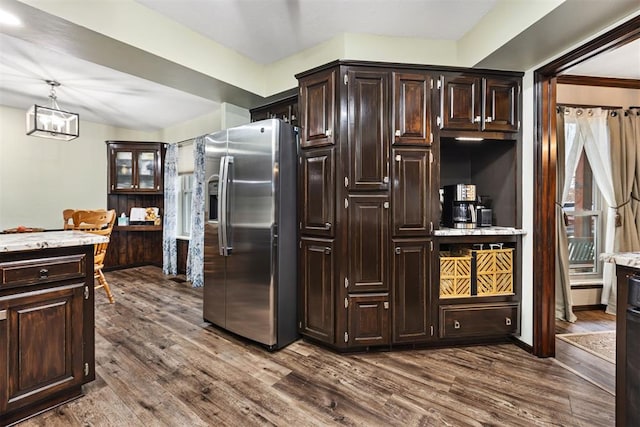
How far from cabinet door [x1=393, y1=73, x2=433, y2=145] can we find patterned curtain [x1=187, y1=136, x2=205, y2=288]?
330 centimetres

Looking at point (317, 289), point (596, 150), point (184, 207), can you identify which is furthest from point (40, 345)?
point (596, 150)

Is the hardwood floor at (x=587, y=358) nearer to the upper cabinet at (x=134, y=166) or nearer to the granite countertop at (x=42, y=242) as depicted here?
Answer: the granite countertop at (x=42, y=242)

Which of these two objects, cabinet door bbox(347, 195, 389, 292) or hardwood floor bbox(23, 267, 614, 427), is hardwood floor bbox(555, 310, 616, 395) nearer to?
hardwood floor bbox(23, 267, 614, 427)

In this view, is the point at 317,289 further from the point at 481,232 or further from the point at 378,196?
the point at 481,232

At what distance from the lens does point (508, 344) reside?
2.71m

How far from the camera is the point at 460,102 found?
2625 mm

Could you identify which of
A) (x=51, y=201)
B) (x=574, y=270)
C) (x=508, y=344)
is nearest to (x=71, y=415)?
(x=508, y=344)

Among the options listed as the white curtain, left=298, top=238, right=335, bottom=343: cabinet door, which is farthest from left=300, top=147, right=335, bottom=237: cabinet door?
the white curtain

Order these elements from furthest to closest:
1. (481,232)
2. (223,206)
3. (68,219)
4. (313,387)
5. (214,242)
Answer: (68,219) → (214,242) → (223,206) → (481,232) → (313,387)

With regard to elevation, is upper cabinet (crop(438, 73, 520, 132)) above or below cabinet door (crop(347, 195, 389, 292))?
above

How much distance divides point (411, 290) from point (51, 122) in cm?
427

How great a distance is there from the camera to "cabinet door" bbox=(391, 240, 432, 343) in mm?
2529

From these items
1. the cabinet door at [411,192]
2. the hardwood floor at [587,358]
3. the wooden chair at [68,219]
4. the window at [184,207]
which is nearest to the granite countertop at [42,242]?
the cabinet door at [411,192]

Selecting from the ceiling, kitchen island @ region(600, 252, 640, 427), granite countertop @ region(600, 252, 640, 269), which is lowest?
kitchen island @ region(600, 252, 640, 427)
